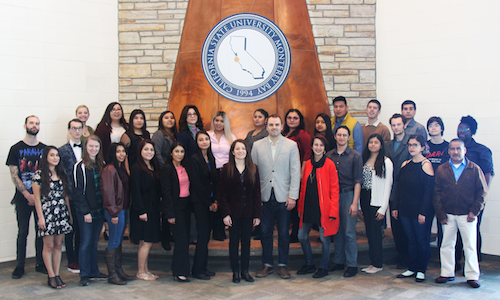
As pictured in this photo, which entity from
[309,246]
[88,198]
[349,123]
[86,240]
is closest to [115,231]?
[86,240]

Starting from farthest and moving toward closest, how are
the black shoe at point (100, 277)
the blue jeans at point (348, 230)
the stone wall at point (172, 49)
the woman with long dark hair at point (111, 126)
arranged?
1. the stone wall at point (172, 49)
2. the woman with long dark hair at point (111, 126)
3. the blue jeans at point (348, 230)
4. the black shoe at point (100, 277)

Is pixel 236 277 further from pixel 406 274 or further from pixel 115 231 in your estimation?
pixel 406 274

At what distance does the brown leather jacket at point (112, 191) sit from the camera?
3424mm

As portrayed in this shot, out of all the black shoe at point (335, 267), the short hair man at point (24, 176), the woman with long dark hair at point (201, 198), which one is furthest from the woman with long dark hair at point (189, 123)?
the black shoe at point (335, 267)

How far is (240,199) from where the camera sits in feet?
11.5

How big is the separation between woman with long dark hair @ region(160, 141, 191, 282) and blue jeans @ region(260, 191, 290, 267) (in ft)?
2.26

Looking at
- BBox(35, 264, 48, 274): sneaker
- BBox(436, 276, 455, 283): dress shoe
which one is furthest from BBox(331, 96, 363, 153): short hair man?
BBox(35, 264, 48, 274): sneaker

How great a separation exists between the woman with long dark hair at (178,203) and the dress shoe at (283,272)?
819 millimetres

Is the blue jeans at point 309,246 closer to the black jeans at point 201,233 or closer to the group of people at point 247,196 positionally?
the group of people at point 247,196

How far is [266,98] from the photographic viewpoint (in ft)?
16.1

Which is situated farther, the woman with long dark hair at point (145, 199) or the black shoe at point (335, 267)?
the black shoe at point (335, 267)

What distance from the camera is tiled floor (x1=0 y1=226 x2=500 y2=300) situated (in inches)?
127

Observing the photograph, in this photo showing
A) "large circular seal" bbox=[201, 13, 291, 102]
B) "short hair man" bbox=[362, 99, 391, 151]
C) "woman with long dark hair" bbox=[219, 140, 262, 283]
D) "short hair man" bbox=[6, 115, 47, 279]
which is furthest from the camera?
"large circular seal" bbox=[201, 13, 291, 102]

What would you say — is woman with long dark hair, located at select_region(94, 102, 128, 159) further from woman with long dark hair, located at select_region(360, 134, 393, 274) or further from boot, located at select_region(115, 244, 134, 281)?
woman with long dark hair, located at select_region(360, 134, 393, 274)
